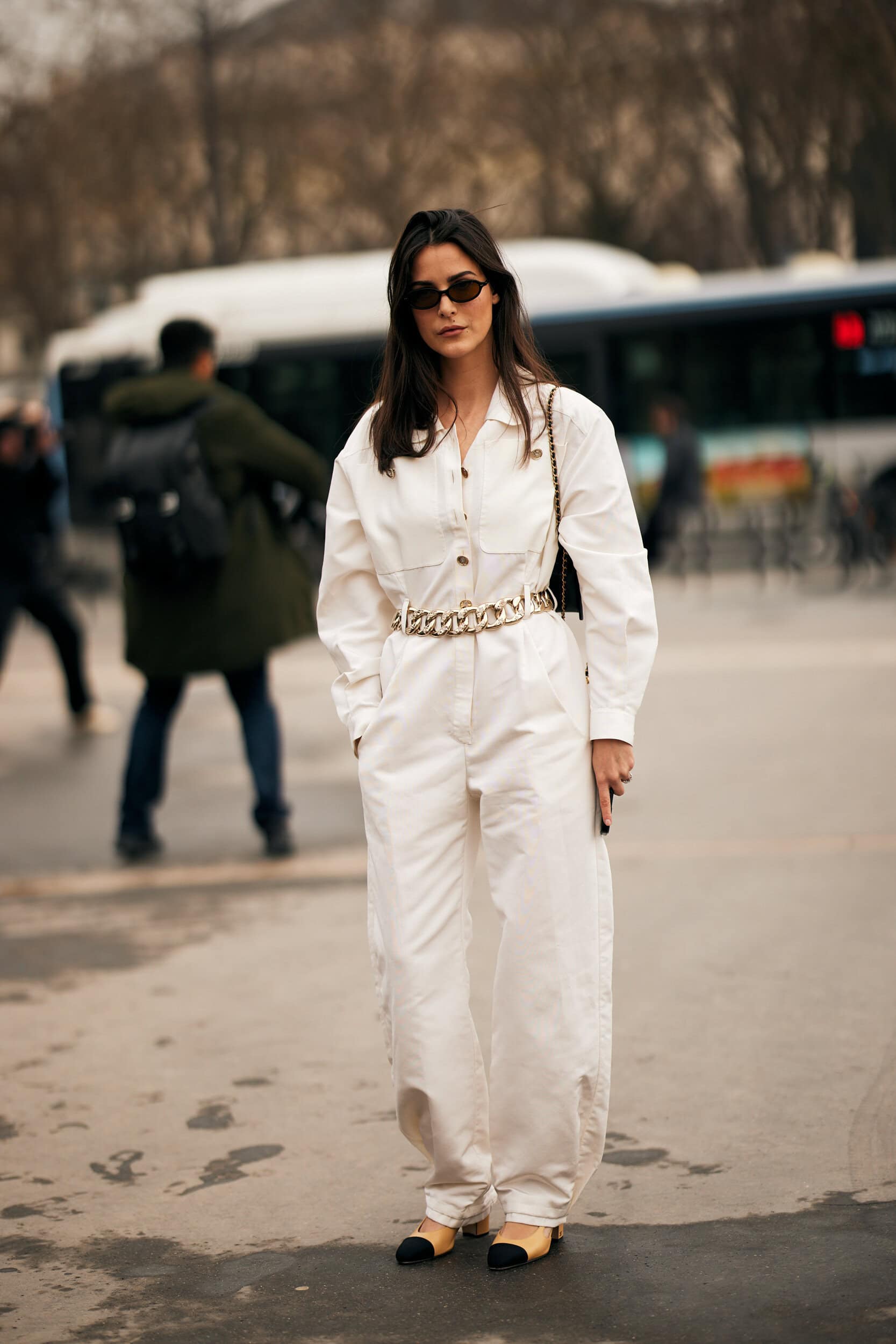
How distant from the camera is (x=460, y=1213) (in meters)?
3.55

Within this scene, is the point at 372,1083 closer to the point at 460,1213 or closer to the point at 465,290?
the point at 460,1213

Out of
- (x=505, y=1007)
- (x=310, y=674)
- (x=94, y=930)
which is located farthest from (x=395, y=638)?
(x=310, y=674)

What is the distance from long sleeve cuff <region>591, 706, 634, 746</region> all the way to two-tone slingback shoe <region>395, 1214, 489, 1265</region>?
0.97m

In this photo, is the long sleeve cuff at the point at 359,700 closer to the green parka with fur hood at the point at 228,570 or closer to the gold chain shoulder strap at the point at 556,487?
the gold chain shoulder strap at the point at 556,487

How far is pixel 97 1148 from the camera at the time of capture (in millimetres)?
4211

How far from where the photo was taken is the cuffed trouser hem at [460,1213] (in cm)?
355

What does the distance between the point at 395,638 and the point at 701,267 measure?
106ft

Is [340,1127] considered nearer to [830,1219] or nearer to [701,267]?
[830,1219]

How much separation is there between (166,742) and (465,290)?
397 centimetres

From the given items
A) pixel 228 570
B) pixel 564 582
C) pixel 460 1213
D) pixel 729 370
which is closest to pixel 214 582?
pixel 228 570

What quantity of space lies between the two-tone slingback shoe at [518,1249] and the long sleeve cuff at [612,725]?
915 mm

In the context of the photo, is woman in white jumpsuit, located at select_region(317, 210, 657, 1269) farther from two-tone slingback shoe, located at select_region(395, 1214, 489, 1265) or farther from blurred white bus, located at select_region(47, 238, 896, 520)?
blurred white bus, located at select_region(47, 238, 896, 520)

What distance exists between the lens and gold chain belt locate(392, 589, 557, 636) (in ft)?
11.5

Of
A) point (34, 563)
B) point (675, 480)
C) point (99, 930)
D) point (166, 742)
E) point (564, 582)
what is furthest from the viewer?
point (675, 480)
